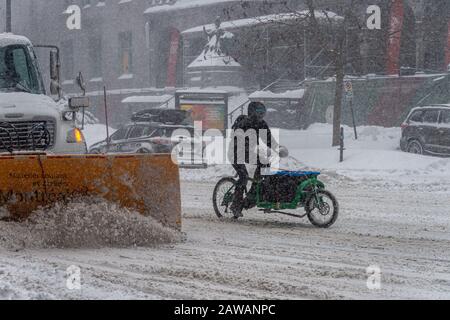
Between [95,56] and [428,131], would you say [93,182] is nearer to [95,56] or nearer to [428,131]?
[428,131]

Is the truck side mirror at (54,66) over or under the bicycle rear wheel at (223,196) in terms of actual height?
over

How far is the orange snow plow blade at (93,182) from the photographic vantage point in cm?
938

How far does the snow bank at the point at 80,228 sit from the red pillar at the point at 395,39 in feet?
79.0

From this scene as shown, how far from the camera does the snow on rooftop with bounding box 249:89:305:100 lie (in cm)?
3272

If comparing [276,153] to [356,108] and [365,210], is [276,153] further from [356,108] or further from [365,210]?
[356,108]

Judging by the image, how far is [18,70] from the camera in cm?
1217

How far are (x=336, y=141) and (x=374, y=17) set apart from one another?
8.19m

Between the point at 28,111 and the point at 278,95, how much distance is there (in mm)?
23090

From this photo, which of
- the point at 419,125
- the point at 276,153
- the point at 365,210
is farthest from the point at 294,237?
the point at 419,125

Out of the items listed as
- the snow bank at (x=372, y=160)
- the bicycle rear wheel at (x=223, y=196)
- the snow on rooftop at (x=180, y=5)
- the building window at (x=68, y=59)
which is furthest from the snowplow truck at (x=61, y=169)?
the building window at (x=68, y=59)

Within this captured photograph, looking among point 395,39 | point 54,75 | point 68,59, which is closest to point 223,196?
point 54,75

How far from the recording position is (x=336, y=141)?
26.6m

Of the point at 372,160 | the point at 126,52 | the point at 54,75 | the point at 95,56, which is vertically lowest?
the point at 372,160

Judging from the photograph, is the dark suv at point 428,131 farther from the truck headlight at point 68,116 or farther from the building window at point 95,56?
the building window at point 95,56
